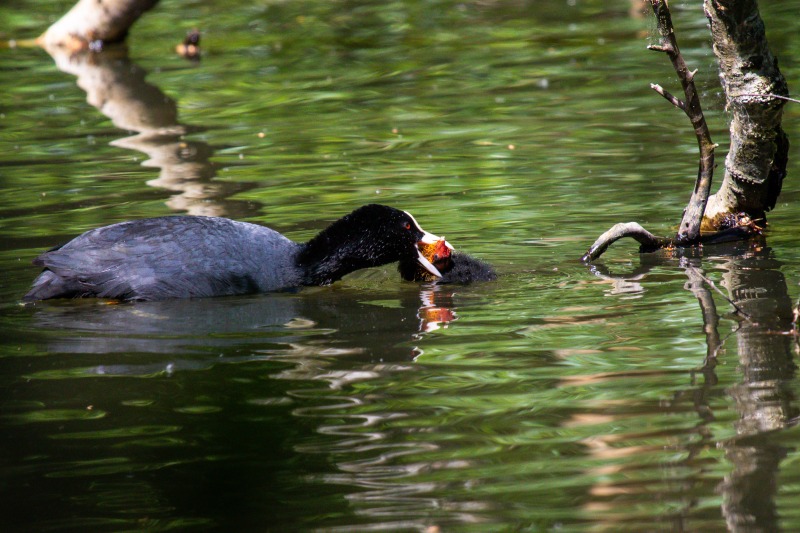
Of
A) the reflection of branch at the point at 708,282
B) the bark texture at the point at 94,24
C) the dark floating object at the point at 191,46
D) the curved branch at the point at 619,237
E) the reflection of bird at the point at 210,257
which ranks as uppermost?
the bark texture at the point at 94,24

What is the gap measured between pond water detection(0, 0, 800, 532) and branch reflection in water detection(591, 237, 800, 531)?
17 mm

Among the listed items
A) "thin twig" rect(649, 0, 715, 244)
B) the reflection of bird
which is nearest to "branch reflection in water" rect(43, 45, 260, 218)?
the reflection of bird

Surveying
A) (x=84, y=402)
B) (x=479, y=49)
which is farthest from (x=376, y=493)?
(x=479, y=49)

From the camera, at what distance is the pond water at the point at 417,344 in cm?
386

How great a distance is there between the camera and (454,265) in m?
7.00

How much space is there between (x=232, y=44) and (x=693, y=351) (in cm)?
1432

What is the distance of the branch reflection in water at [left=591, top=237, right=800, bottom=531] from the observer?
3654 mm

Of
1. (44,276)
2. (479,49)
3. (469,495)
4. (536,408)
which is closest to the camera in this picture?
(469,495)

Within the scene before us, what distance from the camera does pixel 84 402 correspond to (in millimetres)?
4992

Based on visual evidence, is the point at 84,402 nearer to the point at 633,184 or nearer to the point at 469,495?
the point at 469,495

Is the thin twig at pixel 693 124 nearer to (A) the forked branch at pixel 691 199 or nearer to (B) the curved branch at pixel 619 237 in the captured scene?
(A) the forked branch at pixel 691 199

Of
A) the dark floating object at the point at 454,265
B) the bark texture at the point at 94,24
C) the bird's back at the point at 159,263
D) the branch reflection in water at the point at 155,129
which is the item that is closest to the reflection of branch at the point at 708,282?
the dark floating object at the point at 454,265

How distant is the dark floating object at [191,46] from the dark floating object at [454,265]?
11.4 metres

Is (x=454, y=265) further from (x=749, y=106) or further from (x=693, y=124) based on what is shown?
(x=749, y=106)
